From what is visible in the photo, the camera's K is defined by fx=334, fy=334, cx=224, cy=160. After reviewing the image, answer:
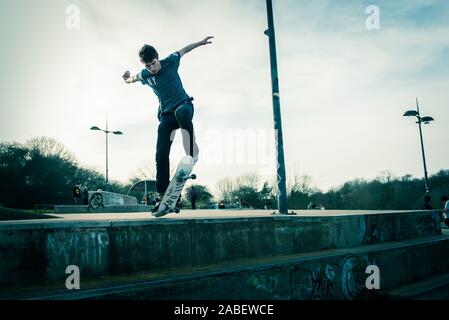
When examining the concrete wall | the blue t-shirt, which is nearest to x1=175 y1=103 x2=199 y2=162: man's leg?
the blue t-shirt

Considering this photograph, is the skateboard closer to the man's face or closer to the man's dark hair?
the man's face

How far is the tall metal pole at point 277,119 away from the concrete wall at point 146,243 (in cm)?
130

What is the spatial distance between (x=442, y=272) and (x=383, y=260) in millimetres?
3017

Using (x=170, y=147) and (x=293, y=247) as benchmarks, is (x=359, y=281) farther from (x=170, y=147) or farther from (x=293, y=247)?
(x=170, y=147)

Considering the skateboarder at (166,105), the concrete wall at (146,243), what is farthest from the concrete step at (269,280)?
the skateboarder at (166,105)

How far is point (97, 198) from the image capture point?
18062 millimetres

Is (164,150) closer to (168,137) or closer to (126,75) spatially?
(168,137)

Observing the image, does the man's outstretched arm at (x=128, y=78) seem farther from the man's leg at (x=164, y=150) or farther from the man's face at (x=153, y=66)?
the man's leg at (x=164, y=150)

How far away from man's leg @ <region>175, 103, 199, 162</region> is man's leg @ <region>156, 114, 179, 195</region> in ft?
0.57

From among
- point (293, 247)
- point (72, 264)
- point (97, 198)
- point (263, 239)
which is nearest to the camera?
point (72, 264)

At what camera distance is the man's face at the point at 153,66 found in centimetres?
541
